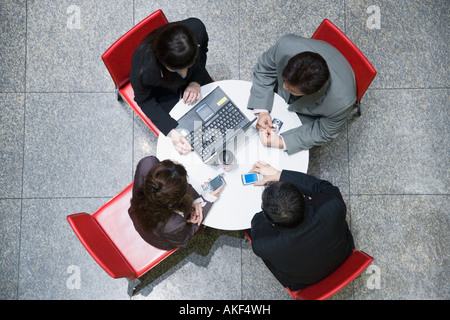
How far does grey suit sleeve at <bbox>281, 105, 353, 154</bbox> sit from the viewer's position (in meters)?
1.69

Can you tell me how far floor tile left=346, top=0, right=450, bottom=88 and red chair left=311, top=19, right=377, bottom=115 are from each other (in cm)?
76

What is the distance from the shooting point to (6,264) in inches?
87.4

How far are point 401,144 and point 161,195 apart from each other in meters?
1.70

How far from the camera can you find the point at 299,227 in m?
1.46

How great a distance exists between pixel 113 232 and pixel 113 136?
2.37 ft

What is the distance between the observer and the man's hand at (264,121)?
5.52ft

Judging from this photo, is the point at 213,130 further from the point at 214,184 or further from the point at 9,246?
the point at 9,246

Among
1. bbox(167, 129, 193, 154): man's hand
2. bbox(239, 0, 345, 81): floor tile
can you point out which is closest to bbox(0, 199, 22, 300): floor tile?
bbox(167, 129, 193, 154): man's hand

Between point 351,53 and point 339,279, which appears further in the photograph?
point 351,53

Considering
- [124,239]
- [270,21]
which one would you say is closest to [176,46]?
[124,239]

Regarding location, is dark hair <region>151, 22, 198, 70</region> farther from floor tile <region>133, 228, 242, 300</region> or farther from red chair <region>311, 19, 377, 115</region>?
floor tile <region>133, 228, 242, 300</region>

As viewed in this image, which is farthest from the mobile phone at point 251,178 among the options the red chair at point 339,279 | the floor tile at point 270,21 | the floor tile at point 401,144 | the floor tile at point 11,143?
the floor tile at point 11,143
